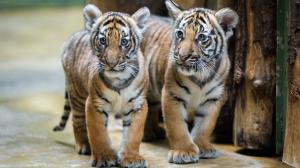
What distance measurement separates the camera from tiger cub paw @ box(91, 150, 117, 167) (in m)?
6.01

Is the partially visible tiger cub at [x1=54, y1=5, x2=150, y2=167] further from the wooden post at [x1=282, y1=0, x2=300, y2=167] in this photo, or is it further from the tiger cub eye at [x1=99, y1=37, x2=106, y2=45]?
the wooden post at [x1=282, y1=0, x2=300, y2=167]

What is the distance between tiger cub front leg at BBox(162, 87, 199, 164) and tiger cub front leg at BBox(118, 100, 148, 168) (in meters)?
0.29

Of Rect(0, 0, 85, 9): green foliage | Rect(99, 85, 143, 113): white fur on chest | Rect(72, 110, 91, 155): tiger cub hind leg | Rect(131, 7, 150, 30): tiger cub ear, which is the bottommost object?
Rect(72, 110, 91, 155): tiger cub hind leg

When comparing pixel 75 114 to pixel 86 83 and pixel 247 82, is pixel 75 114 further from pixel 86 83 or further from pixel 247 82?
A: pixel 247 82

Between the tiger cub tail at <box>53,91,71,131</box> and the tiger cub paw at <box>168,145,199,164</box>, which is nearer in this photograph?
the tiger cub paw at <box>168,145,199,164</box>

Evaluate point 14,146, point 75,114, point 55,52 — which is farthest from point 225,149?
point 55,52

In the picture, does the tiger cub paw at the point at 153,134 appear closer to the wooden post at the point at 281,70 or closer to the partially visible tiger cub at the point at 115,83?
the partially visible tiger cub at the point at 115,83

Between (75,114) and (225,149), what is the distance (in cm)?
135

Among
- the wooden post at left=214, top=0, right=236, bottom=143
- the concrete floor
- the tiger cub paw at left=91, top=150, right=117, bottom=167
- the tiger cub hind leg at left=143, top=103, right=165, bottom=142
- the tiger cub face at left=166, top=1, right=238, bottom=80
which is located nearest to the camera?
the tiger cub face at left=166, top=1, right=238, bottom=80

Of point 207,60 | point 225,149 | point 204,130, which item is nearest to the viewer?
point 207,60

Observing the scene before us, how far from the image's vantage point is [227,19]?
6.13 meters

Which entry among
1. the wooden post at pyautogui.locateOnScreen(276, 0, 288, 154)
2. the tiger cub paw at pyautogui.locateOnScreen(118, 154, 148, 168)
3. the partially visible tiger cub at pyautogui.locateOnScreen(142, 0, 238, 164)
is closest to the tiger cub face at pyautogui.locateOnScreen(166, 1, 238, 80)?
the partially visible tiger cub at pyautogui.locateOnScreen(142, 0, 238, 164)

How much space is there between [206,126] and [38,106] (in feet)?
9.24

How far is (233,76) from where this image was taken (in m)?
6.83
